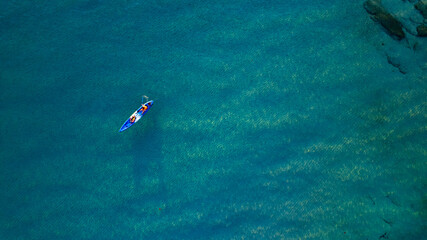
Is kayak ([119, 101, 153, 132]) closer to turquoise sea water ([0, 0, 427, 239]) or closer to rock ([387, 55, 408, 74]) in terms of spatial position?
turquoise sea water ([0, 0, 427, 239])

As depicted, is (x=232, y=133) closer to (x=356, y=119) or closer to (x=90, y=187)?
(x=356, y=119)

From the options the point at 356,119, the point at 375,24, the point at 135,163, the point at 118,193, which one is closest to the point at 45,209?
the point at 118,193

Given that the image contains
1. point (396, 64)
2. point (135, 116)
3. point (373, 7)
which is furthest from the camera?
point (373, 7)

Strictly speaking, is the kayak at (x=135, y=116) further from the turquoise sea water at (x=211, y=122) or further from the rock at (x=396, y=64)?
the rock at (x=396, y=64)

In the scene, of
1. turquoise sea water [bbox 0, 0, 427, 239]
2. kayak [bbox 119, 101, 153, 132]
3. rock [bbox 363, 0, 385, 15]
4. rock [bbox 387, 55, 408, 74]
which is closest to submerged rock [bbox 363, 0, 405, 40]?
rock [bbox 363, 0, 385, 15]

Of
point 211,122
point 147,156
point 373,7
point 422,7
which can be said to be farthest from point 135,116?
point 422,7

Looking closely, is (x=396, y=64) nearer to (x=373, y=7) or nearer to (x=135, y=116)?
(x=373, y=7)
